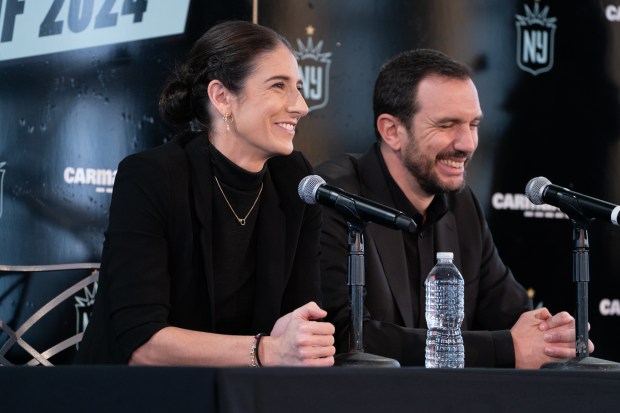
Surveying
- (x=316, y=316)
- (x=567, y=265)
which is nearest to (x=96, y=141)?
(x=316, y=316)

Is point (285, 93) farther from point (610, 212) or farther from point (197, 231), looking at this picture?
point (610, 212)

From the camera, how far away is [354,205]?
2076 millimetres

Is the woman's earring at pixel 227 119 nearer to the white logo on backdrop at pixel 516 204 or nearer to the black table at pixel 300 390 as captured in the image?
the black table at pixel 300 390

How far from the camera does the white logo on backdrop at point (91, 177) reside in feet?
11.3

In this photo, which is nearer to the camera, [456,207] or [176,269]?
[176,269]

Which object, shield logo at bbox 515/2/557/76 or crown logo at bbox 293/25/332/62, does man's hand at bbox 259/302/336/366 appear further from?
shield logo at bbox 515/2/557/76

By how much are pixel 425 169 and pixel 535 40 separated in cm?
122

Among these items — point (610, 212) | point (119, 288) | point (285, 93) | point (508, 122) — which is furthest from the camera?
point (508, 122)

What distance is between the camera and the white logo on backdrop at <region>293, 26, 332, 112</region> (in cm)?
379

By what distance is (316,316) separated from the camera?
211cm

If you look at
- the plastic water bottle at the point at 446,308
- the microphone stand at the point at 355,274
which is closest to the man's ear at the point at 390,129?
the plastic water bottle at the point at 446,308

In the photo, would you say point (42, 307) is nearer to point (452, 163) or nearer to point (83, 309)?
point (83, 309)

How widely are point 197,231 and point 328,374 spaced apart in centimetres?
106

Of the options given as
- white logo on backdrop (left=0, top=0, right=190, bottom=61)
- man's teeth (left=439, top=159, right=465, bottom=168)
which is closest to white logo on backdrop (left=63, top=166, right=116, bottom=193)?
white logo on backdrop (left=0, top=0, right=190, bottom=61)
